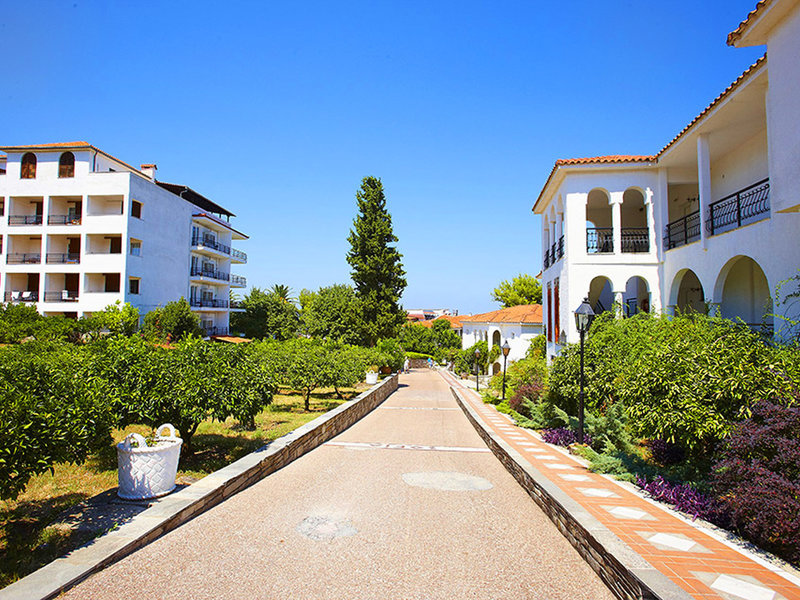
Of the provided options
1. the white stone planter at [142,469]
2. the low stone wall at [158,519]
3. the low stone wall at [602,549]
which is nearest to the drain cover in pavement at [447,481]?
the low stone wall at [602,549]

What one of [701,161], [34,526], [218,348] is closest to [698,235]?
[701,161]

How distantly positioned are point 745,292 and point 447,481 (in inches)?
429

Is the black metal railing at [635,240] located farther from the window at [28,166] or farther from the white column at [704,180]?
the window at [28,166]

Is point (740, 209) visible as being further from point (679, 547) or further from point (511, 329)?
point (511, 329)

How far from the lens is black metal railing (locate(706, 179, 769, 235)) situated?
11336mm

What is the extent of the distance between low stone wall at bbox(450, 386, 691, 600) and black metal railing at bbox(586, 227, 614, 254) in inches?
454

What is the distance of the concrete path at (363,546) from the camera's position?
4172 mm

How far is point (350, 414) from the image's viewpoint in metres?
14.9

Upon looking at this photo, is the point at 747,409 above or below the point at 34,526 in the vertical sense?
above

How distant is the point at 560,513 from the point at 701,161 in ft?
37.2

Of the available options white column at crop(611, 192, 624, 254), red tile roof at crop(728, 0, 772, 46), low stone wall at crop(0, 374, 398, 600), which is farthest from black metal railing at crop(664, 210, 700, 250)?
low stone wall at crop(0, 374, 398, 600)

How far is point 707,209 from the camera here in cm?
1295

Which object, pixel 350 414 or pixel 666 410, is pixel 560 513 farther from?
pixel 350 414

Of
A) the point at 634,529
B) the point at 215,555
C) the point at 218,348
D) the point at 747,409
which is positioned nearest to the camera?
the point at 215,555
